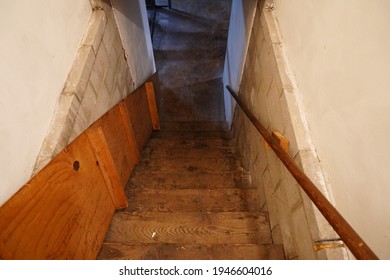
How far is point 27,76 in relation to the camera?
1.49m

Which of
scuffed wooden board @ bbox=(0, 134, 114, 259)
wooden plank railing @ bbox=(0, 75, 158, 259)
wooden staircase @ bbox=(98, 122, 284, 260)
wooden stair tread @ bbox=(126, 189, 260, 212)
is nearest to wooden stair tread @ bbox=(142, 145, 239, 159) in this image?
wooden staircase @ bbox=(98, 122, 284, 260)

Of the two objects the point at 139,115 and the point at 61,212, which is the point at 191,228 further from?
the point at 139,115

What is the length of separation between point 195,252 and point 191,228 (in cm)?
29

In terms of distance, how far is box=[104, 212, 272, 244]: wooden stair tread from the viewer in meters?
2.08

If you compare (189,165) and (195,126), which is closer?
(189,165)

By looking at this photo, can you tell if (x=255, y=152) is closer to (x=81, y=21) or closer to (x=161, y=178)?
(x=161, y=178)

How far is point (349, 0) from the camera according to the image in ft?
3.77

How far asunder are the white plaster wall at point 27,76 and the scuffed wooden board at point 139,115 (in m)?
1.19

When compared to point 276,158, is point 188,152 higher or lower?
higher

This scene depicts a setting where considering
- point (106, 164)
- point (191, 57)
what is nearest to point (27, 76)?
point (106, 164)

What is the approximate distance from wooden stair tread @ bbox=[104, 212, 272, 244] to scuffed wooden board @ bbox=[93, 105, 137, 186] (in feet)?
1.86

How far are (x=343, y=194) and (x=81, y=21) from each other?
8.10ft
